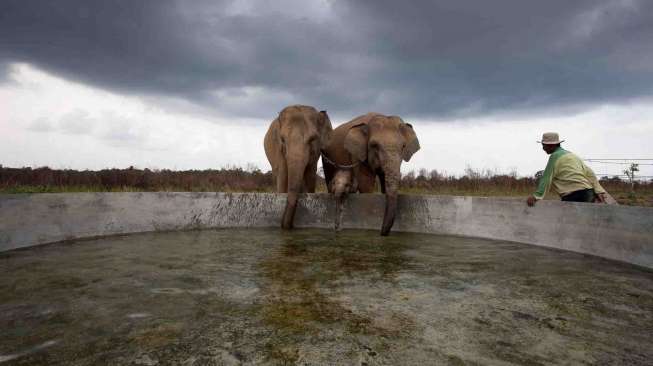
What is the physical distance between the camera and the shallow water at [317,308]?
2.25 meters

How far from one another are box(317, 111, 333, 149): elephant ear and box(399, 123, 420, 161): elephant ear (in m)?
1.57

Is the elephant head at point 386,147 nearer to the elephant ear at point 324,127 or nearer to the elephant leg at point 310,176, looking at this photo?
the elephant ear at point 324,127

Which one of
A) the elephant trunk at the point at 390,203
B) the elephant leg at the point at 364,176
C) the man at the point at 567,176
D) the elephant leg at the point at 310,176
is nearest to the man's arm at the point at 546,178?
the man at the point at 567,176

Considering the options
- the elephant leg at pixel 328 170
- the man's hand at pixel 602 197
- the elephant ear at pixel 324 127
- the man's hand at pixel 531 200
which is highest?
the elephant ear at pixel 324 127

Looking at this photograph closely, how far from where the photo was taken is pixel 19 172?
1041 cm

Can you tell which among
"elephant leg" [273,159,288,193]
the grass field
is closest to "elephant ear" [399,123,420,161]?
"elephant leg" [273,159,288,193]

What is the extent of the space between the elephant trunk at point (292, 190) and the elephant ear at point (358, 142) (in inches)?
49.9

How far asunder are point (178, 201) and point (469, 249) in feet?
16.3

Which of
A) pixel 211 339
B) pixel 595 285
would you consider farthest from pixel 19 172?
pixel 595 285

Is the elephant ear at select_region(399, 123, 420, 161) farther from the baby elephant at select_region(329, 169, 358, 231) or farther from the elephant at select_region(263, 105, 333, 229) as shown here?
the elephant at select_region(263, 105, 333, 229)

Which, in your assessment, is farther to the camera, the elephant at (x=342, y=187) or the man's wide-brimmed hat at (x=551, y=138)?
the elephant at (x=342, y=187)

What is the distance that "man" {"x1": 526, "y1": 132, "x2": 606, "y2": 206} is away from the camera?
5656 millimetres

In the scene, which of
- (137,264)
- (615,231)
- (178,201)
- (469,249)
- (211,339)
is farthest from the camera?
(178,201)

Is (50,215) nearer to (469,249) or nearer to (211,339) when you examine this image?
(211,339)
